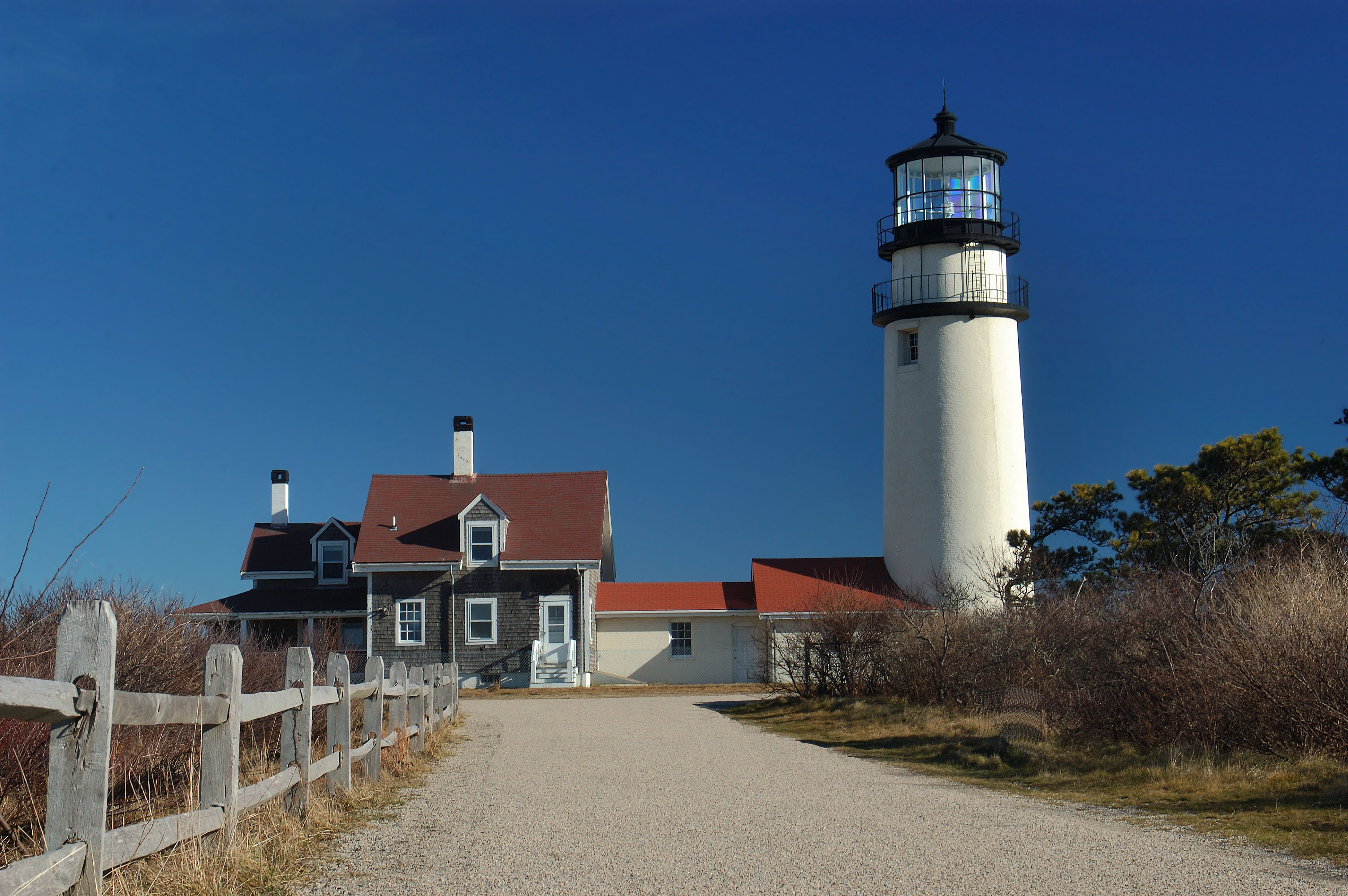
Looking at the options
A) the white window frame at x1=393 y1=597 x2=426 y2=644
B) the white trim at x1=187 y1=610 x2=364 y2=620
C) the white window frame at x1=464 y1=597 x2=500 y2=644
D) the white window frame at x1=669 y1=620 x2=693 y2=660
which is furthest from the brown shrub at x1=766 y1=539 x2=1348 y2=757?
the white trim at x1=187 y1=610 x2=364 y2=620

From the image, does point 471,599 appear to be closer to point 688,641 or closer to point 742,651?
point 688,641

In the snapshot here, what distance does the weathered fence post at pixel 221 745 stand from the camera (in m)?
6.19

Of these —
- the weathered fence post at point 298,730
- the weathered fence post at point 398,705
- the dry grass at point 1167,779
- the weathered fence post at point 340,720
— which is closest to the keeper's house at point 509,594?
the dry grass at point 1167,779

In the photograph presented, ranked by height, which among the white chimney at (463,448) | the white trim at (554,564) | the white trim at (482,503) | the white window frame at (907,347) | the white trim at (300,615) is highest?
the white window frame at (907,347)

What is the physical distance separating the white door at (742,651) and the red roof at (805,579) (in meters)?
1.25

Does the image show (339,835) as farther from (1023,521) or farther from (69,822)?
(1023,521)

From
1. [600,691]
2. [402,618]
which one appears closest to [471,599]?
[402,618]

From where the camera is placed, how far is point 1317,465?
27.6m

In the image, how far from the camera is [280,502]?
39406mm

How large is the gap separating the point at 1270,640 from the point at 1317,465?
Result: 18.3 m

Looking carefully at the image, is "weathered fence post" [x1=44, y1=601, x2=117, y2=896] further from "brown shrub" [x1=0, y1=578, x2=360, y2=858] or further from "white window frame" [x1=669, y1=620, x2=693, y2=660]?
"white window frame" [x1=669, y1=620, x2=693, y2=660]

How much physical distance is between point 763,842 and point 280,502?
34220 millimetres

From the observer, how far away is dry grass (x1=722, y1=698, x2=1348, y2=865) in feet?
27.0

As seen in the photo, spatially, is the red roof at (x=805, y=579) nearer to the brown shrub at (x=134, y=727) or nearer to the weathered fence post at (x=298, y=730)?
the brown shrub at (x=134, y=727)
